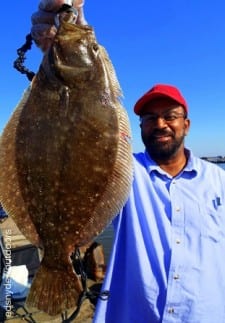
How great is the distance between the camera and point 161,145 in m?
3.56

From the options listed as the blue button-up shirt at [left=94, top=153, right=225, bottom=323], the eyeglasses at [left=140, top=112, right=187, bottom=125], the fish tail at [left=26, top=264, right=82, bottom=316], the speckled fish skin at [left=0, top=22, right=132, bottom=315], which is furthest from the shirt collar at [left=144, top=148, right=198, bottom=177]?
the fish tail at [left=26, top=264, right=82, bottom=316]

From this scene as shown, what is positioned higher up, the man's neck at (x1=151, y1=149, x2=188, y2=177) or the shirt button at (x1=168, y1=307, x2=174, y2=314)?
the man's neck at (x1=151, y1=149, x2=188, y2=177)

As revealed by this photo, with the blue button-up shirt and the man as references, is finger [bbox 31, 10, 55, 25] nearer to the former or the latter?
the man

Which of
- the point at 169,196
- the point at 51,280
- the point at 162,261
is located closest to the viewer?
the point at 51,280

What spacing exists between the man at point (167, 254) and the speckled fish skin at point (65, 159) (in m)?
0.53

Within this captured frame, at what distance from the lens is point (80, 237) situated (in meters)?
2.75

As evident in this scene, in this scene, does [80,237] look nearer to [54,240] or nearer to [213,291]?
[54,240]

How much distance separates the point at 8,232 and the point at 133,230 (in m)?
6.90

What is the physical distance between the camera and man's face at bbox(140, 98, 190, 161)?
140 inches

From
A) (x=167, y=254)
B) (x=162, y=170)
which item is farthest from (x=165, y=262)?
(x=162, y=170)

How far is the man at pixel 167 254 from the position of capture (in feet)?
10.2

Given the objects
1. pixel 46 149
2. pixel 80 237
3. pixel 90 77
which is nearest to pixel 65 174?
pixel 46 149

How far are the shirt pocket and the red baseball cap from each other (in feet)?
3.12

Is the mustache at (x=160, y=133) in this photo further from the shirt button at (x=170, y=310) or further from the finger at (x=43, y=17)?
the shirt button at (x=170, y=310)
